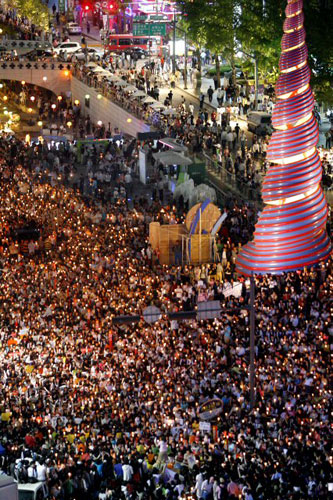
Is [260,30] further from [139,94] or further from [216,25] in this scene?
[139,94]

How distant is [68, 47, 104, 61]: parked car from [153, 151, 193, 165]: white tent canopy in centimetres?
2701

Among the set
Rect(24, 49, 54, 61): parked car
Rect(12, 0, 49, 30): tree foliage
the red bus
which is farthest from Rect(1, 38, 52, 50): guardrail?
Rect(12, 0, 49, 30): tree foliage

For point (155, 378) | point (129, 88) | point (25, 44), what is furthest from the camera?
point (25, 44)

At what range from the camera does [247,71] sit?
3012 inches

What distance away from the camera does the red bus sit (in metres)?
84.6

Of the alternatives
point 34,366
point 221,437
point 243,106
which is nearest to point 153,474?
point 221,437

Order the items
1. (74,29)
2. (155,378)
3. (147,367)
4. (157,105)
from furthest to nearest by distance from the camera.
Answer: (74,29) < (157,105) < (147,367) < (155,378)

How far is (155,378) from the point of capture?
120 ft

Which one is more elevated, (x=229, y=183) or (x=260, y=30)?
(x=260, y=30)

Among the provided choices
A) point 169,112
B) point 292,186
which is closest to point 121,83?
point 169,112

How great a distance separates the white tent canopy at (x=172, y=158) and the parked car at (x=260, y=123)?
25.5ft

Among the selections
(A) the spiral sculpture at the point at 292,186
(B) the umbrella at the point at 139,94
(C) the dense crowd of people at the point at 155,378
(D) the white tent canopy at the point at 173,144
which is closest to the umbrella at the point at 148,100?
(B) the umbrella at the point at 139,94

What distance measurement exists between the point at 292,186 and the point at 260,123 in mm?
22122

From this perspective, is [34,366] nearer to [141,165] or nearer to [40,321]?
[40,321]
